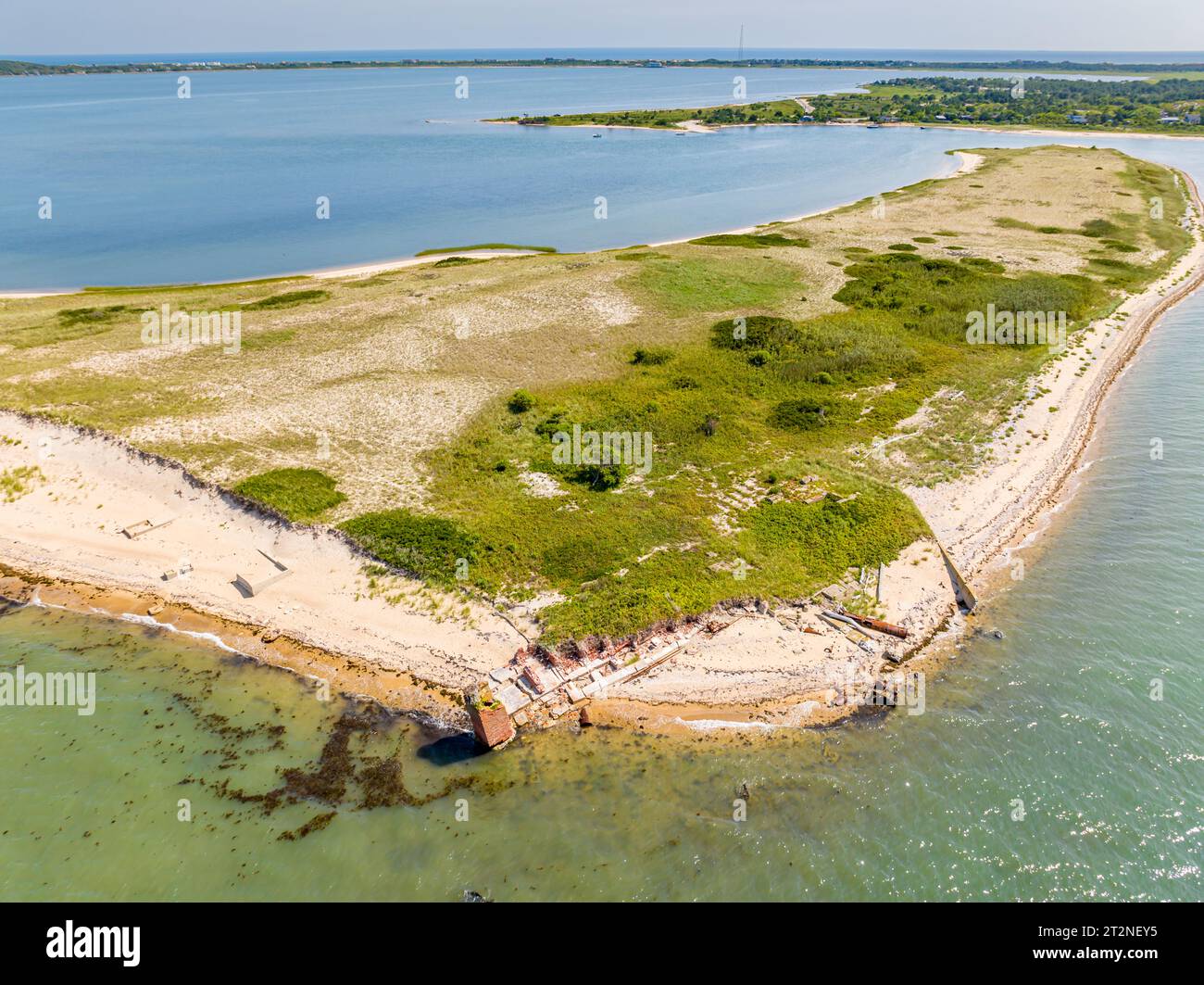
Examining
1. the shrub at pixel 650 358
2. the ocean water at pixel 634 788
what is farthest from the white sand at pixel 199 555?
the shrub at pixel 650 358

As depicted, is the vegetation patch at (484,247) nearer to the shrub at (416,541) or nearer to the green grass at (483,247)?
the green grass at (483,247)

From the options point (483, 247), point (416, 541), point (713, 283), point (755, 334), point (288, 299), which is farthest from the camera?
point (483, 247)

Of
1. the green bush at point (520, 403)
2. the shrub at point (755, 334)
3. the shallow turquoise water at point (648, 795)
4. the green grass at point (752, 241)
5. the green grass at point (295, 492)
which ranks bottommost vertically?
the shallow turquoise water at point (648, 795)

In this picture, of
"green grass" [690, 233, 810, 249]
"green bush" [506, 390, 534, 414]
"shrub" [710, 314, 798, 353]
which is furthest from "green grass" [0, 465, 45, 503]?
"green grass" [690, 233, 810, 249]

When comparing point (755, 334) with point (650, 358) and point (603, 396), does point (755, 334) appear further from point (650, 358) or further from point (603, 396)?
point (603, 396)

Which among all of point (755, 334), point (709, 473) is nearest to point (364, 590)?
point (709, 473)

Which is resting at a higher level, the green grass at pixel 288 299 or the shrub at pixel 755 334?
the green grass at pixel 288 299
